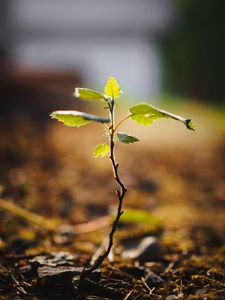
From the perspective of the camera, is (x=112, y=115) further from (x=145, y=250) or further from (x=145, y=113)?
(x=145, y=250)

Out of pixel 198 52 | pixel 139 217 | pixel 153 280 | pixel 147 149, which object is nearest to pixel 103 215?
pixel 139 217

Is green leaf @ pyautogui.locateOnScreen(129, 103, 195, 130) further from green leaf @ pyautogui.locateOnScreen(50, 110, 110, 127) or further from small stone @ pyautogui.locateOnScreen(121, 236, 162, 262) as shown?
small stone @ pyautogui.locateOnScreen(121, 236, 162, 262)

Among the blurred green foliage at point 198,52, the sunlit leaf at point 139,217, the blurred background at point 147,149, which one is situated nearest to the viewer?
the sunlit leaf at point 139,217

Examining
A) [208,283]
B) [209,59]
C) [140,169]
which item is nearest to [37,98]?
[140,169]

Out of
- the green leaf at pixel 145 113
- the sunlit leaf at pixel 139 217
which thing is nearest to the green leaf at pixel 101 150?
the green leaf at pixel 145 113

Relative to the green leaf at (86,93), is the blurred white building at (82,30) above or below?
above

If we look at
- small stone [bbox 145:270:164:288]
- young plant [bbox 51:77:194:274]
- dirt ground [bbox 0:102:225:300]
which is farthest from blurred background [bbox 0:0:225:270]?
young plant [bbox 51:77:194:274]

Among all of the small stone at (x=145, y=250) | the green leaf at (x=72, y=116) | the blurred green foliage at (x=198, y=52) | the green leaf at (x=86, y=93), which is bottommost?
the small stone at (x=145, y=250)

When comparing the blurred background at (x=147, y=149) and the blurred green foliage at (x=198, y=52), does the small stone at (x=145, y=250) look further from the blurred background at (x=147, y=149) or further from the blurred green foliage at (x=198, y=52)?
the blurred green foliage at (x=198, y=52)

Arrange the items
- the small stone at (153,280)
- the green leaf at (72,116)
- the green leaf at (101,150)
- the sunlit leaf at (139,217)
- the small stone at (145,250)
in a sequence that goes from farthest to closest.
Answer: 1. the sunlit leaf at (139,217)
2. the small stone at (145,250)
3. the small stone at (153,280)
4. the green leaf at (101,150)
5. the green leaf at (72,116)
